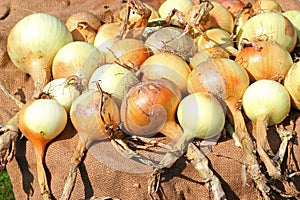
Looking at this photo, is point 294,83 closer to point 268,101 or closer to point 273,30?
point 268,101

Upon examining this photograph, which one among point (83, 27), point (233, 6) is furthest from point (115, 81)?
point (233, 6)

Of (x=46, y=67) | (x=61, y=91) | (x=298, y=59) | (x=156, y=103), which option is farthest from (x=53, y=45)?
(x=298, y=59)

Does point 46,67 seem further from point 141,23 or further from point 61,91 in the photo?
point 141,23

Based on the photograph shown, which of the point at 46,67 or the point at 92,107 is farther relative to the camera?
the point at 46,67

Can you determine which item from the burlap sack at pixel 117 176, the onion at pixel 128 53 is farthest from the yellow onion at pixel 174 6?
the burlap sack at pixel 117 176

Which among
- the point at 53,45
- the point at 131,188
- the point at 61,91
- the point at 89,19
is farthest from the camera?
the point at 89,19

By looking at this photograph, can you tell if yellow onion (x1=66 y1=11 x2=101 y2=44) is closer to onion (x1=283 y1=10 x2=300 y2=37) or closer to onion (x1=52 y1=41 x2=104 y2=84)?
onion (x1=52 y1=41 x2=104 y2=84)
